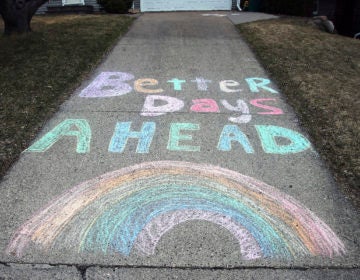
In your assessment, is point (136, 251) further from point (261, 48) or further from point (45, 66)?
point (261, 48)

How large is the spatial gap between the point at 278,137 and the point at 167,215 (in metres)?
1.98

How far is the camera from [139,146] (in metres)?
4.53

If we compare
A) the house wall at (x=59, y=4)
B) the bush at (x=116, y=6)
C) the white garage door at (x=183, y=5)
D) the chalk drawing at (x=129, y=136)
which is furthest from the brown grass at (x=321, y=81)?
the house wall at (x=59, y=4)

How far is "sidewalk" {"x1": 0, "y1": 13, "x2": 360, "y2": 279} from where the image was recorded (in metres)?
2.93

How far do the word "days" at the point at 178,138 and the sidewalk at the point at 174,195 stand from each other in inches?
0.5

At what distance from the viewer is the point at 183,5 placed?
593 inches

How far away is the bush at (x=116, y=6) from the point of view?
14141 millimetres

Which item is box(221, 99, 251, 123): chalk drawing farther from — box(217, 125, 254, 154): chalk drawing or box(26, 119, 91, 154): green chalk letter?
box(26, 119, 91, 154): green chalk letter

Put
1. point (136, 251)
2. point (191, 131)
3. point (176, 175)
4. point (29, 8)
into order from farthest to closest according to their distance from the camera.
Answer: point (29, 8) < point (191, 131) < point (176, 175) < point (136, 251)

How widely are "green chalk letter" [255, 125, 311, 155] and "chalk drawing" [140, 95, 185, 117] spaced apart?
1194 mm

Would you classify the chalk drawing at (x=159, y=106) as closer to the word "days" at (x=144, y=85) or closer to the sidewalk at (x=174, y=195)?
the sidewalk at (x=174, y=195)

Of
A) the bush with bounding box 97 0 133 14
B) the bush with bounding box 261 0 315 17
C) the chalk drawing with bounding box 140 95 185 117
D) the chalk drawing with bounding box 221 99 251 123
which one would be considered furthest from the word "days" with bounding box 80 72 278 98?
the bush with bounding box 97 0 133 14

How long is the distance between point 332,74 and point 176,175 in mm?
4415

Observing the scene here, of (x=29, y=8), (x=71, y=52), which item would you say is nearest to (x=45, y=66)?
(x=71, y=52)
